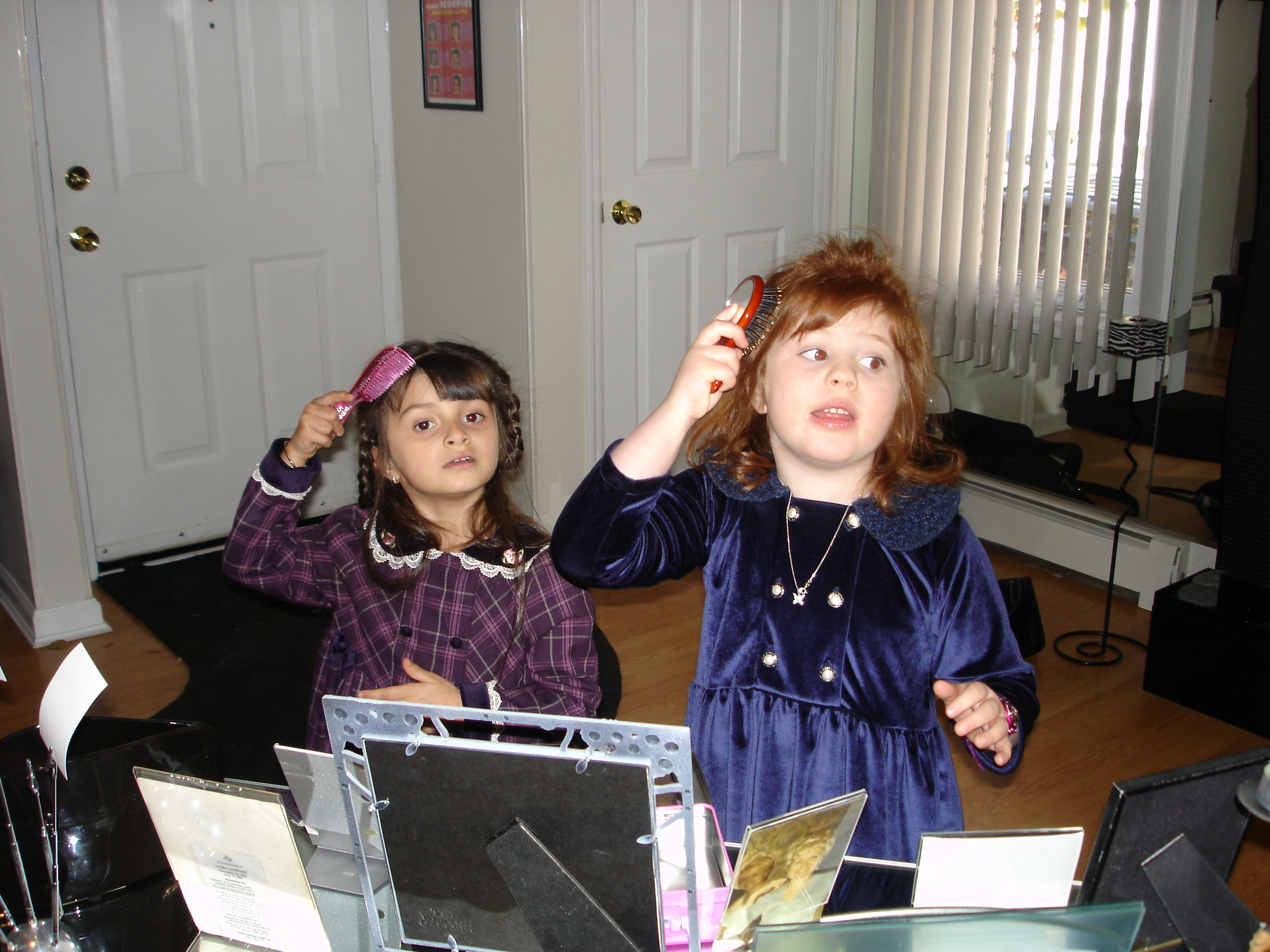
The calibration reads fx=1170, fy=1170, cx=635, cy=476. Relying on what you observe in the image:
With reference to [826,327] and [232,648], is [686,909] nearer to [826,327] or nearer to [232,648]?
[826,327]

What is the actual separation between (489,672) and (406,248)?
2380 millimetres

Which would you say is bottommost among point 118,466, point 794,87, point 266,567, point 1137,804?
point 118,466

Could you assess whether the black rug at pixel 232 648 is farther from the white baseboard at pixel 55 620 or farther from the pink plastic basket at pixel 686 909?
the pink plastic basket at pixel 686 909

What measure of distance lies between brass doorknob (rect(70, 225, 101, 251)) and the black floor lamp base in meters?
2.66

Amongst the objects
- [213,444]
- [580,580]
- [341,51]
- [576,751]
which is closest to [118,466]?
[213,444]

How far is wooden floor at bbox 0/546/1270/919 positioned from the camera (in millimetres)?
2215

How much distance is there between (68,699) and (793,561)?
0.73 meters

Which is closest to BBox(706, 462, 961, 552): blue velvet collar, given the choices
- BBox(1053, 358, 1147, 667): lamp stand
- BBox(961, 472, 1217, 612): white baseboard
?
BBox(1053, 358, 1147, 667): lamp stand

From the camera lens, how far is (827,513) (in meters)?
1.29

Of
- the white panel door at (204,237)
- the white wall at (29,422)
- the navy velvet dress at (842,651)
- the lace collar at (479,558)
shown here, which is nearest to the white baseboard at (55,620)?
the white wall at (29,422)

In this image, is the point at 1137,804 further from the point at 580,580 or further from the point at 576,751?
the point at 580,580

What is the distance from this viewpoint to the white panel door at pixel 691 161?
321 centimetres

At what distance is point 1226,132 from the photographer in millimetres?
2721

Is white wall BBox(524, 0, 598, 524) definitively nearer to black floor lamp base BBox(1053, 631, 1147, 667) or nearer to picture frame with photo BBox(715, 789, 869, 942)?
black floor lamp base BBox(1053, 631, 1147, 667)
